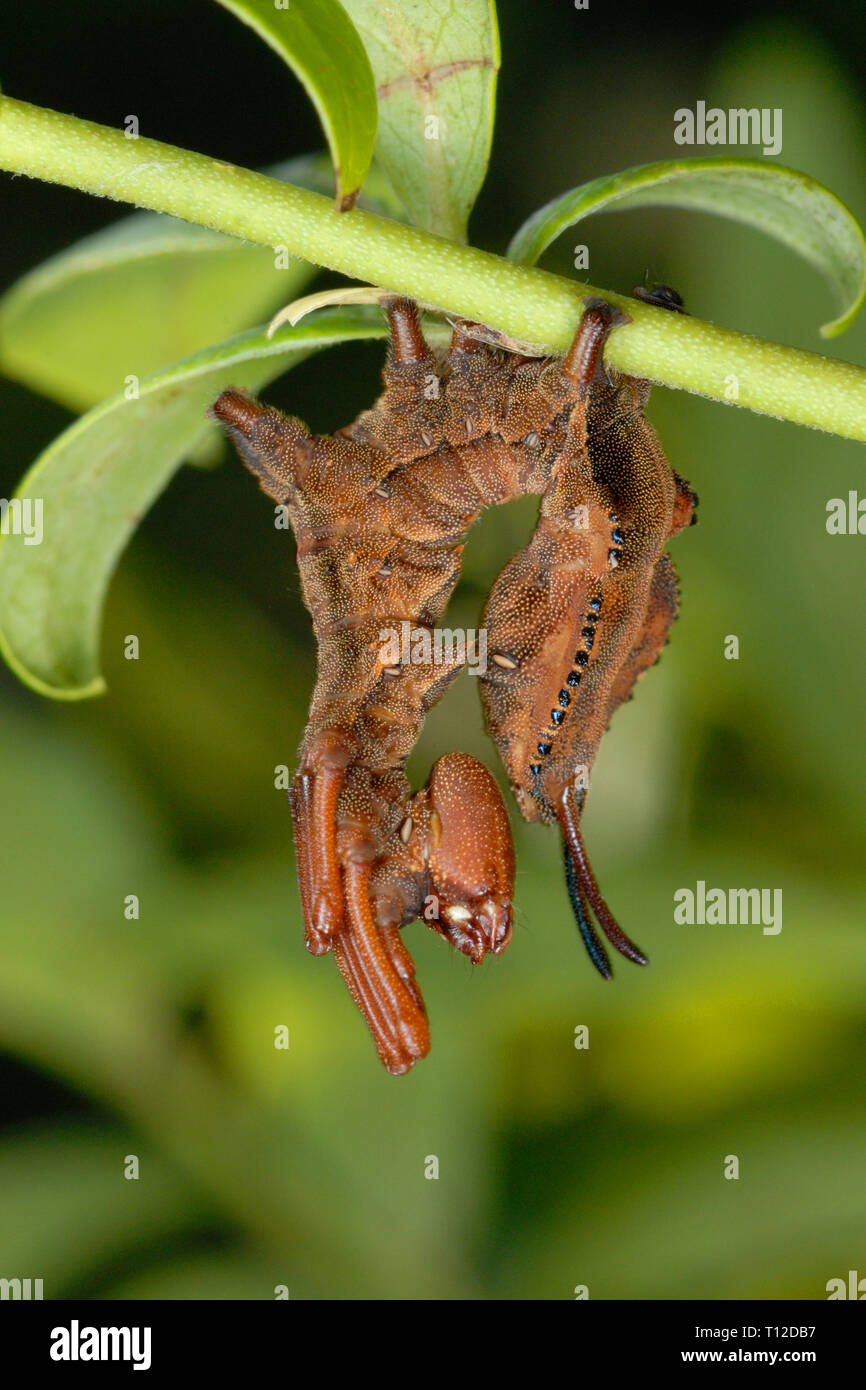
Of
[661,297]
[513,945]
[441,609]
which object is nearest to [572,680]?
[441,609]

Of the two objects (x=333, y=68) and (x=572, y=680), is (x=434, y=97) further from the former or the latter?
(x=572, y=680)

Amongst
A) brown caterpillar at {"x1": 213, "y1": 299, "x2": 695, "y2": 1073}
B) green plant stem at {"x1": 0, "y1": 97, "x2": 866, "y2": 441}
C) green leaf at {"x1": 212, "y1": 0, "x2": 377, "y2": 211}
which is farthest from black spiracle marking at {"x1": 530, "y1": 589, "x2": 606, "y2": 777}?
green leaf at {"x1": 212, "y1": 0, "x2": 377, "y2": 211}

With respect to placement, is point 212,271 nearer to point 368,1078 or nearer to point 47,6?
point 47,6

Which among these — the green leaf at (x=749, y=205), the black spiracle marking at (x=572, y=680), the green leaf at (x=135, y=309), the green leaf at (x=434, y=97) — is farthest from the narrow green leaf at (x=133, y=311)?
the black spiracle marking at (x=572, y=680)

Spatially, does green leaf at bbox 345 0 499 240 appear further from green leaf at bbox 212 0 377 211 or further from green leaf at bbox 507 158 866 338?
green leaf at bbox 212 0 377 211

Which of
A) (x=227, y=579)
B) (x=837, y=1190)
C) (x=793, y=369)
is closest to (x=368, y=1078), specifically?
(x=837, y=1190)

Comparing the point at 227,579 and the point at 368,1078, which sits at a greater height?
the point at 227,579

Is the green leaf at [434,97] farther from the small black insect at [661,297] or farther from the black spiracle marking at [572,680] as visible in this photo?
the black spiracle marking at [572,680]
